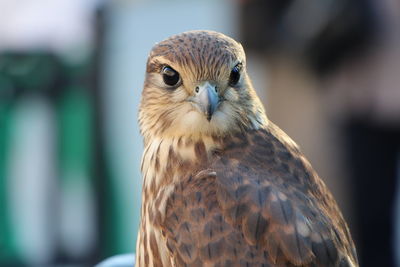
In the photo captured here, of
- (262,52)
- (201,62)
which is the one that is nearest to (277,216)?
(201,62)

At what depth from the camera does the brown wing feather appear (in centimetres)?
331

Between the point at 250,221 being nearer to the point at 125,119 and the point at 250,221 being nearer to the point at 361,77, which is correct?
the point at 361,77

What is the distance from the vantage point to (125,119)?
7.50 meters

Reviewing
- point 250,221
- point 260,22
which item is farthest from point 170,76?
point 260,22

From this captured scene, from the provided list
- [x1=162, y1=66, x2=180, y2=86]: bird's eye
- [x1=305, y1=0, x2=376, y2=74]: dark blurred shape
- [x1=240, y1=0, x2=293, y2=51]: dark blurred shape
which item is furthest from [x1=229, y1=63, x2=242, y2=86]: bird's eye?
[x1=240, y1=0, x2=293, y2=51]: dark blurred shape

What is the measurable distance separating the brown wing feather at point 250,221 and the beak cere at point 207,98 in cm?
20

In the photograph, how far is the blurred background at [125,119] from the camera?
6.75m

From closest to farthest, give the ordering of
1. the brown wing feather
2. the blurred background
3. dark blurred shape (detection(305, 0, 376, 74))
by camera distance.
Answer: the brown wing feather
dark blurred shape (detection(305, 0, 376, 74))
the blurred background

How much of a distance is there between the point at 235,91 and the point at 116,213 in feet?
11.9

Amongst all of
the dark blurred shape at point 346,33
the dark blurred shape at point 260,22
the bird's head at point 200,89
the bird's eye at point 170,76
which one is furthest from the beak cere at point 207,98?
the dark blurred shape at point 260,22

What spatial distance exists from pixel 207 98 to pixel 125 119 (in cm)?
403

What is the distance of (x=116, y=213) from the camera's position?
7152mm

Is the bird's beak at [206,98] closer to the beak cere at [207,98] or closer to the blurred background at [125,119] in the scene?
the beak cere at [207,98]

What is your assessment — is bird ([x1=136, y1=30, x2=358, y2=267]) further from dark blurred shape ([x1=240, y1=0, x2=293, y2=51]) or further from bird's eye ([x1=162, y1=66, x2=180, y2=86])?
dark blurred shape ([x1=240, y1=0, x2=293, y2=51])
